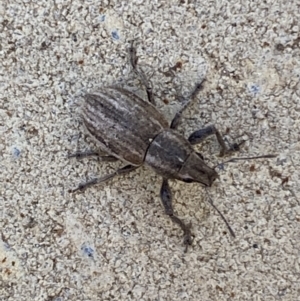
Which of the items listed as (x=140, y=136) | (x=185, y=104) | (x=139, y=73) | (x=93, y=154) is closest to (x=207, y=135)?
(x=185, y=104)

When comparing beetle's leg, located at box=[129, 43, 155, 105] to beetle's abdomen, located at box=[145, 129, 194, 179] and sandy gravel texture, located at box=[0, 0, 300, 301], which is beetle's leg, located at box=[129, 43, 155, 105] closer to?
sandy gravel texture, located at box=[0, 0, 300, 301]

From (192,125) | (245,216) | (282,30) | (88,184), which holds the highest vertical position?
(282,30)

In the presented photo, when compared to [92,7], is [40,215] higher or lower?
lower

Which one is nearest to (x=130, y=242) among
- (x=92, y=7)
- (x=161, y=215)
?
(x=161, y=215)

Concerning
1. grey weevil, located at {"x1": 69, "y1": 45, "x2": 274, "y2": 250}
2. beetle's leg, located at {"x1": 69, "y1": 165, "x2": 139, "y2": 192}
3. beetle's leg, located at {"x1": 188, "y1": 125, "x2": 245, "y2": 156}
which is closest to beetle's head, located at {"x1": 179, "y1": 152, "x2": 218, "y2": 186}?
grey weevil, located at {"x1": 69, "y1": 45, "x2": 274, "y2": 250}

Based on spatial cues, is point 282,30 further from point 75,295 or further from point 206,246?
point 75,295
